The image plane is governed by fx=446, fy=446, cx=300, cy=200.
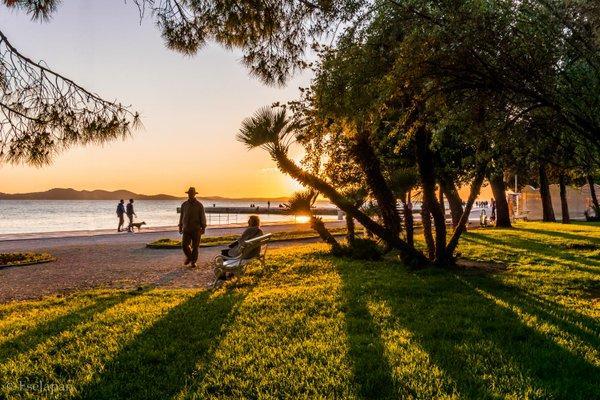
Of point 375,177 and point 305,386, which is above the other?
point 375,177

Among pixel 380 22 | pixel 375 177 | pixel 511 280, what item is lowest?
pixel 511 280

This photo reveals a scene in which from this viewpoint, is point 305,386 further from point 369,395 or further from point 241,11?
point 241,11

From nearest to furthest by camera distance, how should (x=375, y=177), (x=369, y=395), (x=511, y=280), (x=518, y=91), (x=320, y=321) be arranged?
(x=369, y=395) < (x=320, y=321) < (x=518, y=91) < (x=511, y=280) < (x=375, y=177)

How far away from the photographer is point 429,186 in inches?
394

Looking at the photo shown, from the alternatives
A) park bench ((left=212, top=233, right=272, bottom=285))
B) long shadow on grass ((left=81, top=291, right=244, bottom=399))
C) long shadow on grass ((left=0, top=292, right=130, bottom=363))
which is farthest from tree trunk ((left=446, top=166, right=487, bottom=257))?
long shadow on grass ((left=0, top=292, right=130, bottom=363))

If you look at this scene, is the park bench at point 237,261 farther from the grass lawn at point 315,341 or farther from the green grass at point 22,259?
the green grass at point 22,259

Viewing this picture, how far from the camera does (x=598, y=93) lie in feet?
20.5

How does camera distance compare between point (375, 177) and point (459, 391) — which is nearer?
point (459, 391)

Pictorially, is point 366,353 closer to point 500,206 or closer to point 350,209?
point 350,209

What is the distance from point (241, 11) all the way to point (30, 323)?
523cm

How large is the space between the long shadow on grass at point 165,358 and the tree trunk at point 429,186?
550 centimetres

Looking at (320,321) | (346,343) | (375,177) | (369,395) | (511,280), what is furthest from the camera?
(375,177)

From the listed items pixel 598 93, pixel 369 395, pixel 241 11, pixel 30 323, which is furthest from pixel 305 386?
pixel 598 93

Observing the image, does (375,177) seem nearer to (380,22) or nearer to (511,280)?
(511,280)
